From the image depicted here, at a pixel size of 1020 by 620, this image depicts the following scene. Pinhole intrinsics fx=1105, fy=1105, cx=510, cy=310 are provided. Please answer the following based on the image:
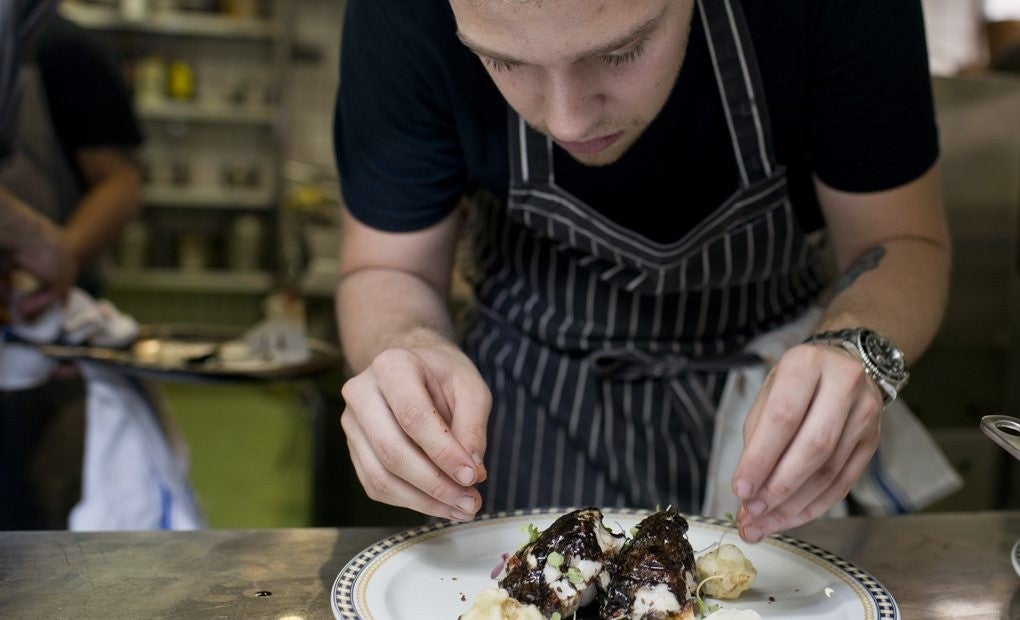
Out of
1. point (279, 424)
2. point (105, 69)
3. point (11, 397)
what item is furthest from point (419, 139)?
point (279, 424)

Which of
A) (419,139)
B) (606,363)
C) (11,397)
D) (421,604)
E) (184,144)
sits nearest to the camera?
(421,604)

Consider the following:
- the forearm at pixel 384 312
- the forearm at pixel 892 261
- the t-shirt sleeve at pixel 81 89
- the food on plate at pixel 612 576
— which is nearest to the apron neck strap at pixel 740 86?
the forearm at pixel 892 261

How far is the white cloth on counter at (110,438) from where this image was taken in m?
2.20

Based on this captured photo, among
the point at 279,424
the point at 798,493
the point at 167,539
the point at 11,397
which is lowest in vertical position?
the point at 279,424

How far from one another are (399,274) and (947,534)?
0.74 meters

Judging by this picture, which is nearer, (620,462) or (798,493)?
(798,493)

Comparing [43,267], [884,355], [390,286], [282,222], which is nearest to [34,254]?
[43,267]

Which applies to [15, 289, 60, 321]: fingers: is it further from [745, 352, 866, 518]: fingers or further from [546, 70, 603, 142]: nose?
[745, 352, 866, 518]: fingers

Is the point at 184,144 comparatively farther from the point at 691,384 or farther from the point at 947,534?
the point at 947,534

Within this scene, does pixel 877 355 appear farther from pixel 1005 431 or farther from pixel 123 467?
pixel 123 467

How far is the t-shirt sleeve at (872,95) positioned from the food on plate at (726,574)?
0.59 metres

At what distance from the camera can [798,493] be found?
103cm

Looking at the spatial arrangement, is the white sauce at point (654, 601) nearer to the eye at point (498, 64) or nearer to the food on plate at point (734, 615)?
the food on plate at point (734, 615)

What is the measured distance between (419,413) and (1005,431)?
0.56 m
